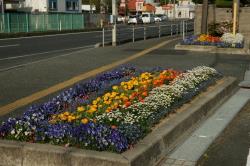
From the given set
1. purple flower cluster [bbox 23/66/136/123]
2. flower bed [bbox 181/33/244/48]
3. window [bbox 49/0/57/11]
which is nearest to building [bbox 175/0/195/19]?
window [bbox 49/0/57/11]

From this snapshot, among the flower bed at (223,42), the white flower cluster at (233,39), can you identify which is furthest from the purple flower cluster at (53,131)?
the white flower cluster at (233,39)

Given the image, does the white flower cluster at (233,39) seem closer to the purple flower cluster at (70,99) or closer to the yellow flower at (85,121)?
the purple flower cluster at (70,99)

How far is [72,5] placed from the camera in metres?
72.8

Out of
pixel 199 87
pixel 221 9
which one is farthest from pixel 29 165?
pixel 221 9

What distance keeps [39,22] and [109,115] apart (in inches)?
1626

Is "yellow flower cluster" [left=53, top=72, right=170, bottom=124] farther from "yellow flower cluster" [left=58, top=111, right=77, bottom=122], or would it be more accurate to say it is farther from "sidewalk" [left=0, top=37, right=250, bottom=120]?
"sidewalk" [left=0, top=37, right=250, bottom=120]

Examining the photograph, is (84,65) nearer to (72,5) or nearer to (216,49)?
(216,49)

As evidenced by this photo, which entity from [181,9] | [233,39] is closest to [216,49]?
[233,39]

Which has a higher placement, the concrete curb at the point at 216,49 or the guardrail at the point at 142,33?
the guardrail at the point at 142,33

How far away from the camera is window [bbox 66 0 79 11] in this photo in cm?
7144

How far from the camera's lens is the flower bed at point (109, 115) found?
530 centimetres

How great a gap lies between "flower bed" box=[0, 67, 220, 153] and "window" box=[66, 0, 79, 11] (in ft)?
210

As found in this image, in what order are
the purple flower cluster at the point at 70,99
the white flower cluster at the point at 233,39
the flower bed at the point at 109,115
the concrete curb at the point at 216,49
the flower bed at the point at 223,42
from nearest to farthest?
the flower bed at the point at 109,115, the purple flower cluster at the point at 70,99, the concrete curb at the point at 216,49, the flower bed at the point at 223,42, the white flower cluster at the point at 233,39

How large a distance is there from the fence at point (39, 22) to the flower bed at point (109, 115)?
33949 millimetres
